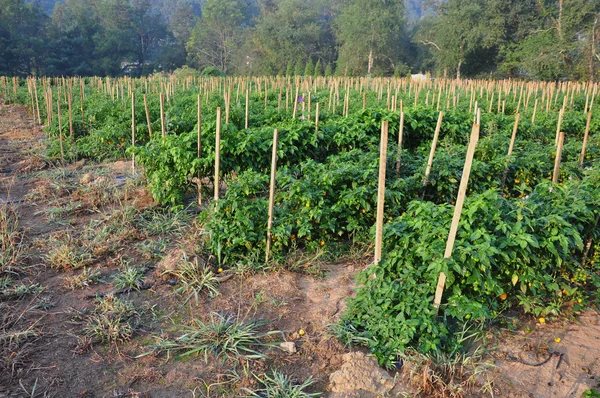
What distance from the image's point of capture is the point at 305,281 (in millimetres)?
4074

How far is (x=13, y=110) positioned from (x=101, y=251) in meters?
13.8

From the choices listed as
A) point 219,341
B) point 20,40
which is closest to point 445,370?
point 219,341

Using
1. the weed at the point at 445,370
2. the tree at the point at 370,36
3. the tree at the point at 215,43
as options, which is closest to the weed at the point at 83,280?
the weed at the point at 445,370

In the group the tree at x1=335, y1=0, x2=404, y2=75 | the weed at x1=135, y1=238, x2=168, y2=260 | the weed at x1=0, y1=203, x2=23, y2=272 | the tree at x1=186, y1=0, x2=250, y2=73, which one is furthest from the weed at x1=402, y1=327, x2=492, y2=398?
the tree at x1=186, y1=0, x2=250, y2=73

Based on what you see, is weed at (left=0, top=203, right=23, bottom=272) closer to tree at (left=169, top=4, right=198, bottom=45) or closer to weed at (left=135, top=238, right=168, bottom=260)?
weed at (left=135, top=238, right=168, bottom=260)

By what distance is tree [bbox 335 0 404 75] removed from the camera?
37.2 metres

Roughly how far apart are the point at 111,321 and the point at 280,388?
1.42 meters

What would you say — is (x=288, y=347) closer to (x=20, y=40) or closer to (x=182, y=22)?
(x=20, y=40)

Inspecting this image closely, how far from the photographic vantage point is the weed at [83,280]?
12.7ft

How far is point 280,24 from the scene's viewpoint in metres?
45.3

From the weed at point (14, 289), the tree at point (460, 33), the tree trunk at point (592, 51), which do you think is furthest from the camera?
the tree at point (460, 33)

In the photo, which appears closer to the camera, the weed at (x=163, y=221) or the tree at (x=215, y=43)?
the weed at (x=163, y=221)

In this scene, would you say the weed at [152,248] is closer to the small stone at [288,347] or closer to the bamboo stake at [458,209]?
the small stone at [288,347]

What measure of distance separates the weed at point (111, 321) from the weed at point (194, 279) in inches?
18.7
